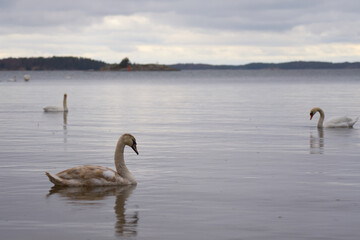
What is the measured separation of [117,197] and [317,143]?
1113cm

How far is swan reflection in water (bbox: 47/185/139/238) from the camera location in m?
10.0

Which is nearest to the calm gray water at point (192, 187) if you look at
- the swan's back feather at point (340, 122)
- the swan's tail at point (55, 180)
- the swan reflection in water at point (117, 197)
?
the swan reflection in water at point (117, 197)

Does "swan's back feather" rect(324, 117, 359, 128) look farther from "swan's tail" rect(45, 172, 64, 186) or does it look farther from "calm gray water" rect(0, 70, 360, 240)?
"swan's tail" rect(45, 172, 64, 186)

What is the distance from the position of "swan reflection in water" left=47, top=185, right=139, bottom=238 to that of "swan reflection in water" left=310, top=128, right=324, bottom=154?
26.1ft

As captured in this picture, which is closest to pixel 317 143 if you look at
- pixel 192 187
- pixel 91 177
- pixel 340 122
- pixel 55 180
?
pixel 340 122

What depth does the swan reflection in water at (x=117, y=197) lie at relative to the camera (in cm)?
1004

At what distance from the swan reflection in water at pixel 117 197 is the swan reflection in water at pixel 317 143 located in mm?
7967

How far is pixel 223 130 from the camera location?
26062 millimetres

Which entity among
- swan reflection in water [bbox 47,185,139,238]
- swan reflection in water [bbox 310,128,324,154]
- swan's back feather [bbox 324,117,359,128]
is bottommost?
swan reflection in water [bbox 47,185,139,238]

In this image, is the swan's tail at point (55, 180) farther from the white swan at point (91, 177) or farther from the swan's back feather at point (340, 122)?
the swan's back feather at point (340, 122)

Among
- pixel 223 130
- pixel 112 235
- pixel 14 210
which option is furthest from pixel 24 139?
pixel 112 235

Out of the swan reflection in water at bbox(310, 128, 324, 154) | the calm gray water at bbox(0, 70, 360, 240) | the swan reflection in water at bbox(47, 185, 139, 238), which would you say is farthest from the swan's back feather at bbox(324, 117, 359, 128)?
the swan reflection in water at bbox(47, 185, 139, 238)

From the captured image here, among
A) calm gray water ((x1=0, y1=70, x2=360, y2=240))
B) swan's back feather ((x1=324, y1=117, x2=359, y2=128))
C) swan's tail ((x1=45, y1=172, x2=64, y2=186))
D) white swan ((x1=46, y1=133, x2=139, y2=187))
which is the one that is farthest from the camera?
swan's back feather ((x1=324, y1=117, x2=359, y2=128))

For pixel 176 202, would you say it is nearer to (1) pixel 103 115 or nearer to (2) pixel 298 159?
(2) pixel 298 159
